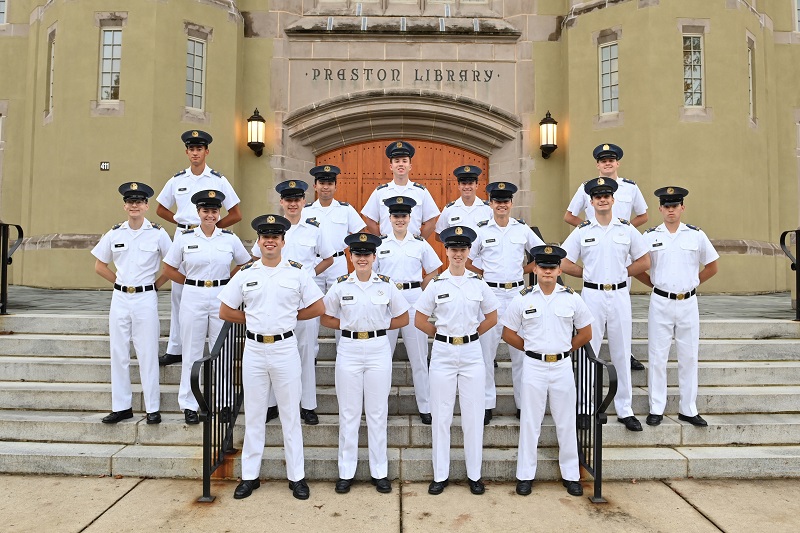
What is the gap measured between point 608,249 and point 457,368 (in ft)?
5.64

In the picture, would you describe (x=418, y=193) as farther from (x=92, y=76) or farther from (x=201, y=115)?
(x=92, y=76)

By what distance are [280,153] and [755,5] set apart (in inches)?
346

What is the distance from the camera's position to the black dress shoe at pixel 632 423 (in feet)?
15.1

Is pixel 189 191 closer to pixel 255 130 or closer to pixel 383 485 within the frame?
pixel 383 485

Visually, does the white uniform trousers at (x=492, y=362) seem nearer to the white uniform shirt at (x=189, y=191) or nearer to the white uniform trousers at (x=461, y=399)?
the white uniform trousers at (x=461, y=399)

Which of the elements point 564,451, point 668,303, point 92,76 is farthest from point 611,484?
point 92,76

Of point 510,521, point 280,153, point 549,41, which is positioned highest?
point 549,41

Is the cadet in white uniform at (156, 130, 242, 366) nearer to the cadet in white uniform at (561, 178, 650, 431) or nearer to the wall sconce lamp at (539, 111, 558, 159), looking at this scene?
the cadet in white uniform at (561, 178, 650, 431)

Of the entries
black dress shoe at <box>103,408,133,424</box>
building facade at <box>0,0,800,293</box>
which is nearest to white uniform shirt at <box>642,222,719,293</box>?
building facade at <box>0,0,800,293</box>

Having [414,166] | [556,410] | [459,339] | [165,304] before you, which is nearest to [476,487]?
[556,410]

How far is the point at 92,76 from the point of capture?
909 cm

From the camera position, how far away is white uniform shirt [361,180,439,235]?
18.1ft

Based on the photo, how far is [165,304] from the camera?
731cm

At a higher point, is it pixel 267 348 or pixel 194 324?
pixel 194 324
